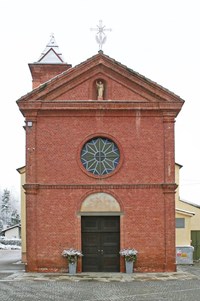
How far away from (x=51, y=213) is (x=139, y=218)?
3.89 m

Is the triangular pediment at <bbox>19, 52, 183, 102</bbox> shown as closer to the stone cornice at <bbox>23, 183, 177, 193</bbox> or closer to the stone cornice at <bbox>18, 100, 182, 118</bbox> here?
the stone cornice at <bbox>18, 100, 182, 118</bbox>

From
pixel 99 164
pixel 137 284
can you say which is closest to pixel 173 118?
pixel 99 164

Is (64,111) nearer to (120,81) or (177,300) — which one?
(120,81)

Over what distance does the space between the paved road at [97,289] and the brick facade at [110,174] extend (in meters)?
1.79

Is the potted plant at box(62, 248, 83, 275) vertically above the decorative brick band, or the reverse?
the decorative brick band

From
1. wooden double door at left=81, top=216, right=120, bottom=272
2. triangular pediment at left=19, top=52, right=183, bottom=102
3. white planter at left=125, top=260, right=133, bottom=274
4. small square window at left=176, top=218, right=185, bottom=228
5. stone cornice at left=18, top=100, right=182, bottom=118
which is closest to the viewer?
white planter at left=125, top=260, right=133, bottom=274

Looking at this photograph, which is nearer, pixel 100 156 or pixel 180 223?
pixel 100 156

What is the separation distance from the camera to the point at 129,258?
20.8 metres

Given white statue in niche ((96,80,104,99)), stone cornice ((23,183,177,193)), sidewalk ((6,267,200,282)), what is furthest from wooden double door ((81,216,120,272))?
white statue in niche ((96,80,104,99))

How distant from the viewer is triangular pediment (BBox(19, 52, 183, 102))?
2197cm

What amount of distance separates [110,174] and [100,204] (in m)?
1.41

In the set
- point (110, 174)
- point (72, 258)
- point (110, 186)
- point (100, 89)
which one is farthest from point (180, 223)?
point (100, 89)

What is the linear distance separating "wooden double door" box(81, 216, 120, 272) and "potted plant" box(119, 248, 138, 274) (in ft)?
2.05

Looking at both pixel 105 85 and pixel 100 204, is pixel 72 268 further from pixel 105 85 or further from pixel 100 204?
pixel 105 85
